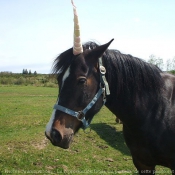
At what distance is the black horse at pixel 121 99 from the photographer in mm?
2809

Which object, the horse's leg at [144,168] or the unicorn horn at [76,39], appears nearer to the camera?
the unicorn horn at [76,39]

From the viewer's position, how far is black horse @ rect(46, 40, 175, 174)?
281 centimetres

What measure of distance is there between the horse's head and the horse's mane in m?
0.06

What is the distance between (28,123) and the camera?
12.3m

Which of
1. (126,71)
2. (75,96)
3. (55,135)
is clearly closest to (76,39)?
(75,96)

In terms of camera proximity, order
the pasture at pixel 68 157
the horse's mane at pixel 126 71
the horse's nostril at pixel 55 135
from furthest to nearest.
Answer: the pasture at pixel 68 157 < the horse's mane at pixel 126 71 < the horse's nostril at pixel 55 135

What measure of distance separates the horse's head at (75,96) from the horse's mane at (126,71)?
6cm

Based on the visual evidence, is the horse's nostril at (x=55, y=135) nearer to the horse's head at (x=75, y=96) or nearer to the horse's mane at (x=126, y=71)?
the horse's head at (x=75, y=96)

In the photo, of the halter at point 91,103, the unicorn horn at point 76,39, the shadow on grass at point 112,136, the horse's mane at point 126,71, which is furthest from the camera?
the shadow on grass at point 112,136

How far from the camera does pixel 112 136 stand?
10.1 meters

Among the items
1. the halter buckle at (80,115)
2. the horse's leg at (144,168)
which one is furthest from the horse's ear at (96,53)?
the horse's leg at (144,168)

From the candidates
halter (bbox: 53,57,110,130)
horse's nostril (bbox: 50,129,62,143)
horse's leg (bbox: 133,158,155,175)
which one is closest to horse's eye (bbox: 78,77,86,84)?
halter (bbox: 53,57,110,130)

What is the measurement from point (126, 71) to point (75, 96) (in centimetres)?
91

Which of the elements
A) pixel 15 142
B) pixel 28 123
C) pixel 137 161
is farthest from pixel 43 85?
pixel 137 161
